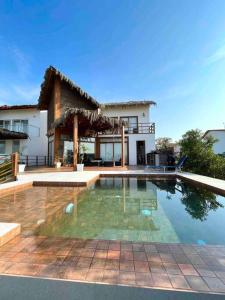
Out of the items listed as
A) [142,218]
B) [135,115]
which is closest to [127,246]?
[142,218]

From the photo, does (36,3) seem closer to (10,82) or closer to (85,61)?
(85,61)

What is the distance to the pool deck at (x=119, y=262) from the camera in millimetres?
1672

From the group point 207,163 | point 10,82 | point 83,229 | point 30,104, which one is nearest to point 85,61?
point 10,82

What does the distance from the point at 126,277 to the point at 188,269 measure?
0.62 meters

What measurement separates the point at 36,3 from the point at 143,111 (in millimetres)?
12490

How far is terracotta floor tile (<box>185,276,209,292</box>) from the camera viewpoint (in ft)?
5.15

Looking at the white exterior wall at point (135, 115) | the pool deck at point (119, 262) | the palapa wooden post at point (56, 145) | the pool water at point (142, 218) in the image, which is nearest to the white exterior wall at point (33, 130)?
the palapa wooden post at point (56, 145)

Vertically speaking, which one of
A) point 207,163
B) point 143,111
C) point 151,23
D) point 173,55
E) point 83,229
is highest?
point 151,23

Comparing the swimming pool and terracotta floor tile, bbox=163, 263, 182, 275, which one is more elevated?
terracotta floor tile, bbox=163, 263, 182, 275

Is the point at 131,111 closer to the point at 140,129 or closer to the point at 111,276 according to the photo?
the point at 140,129

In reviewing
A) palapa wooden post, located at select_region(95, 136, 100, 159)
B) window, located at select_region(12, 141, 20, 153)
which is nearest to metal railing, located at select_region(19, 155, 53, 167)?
window, located at select_region(12, 141, 20, 153)

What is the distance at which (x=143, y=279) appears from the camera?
5.56 feet

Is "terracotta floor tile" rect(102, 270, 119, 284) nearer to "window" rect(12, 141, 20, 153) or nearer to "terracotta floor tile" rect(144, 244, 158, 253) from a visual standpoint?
"terracotta floor tile" rect(144, 244, 158, 253)

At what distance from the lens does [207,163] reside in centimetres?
1230
